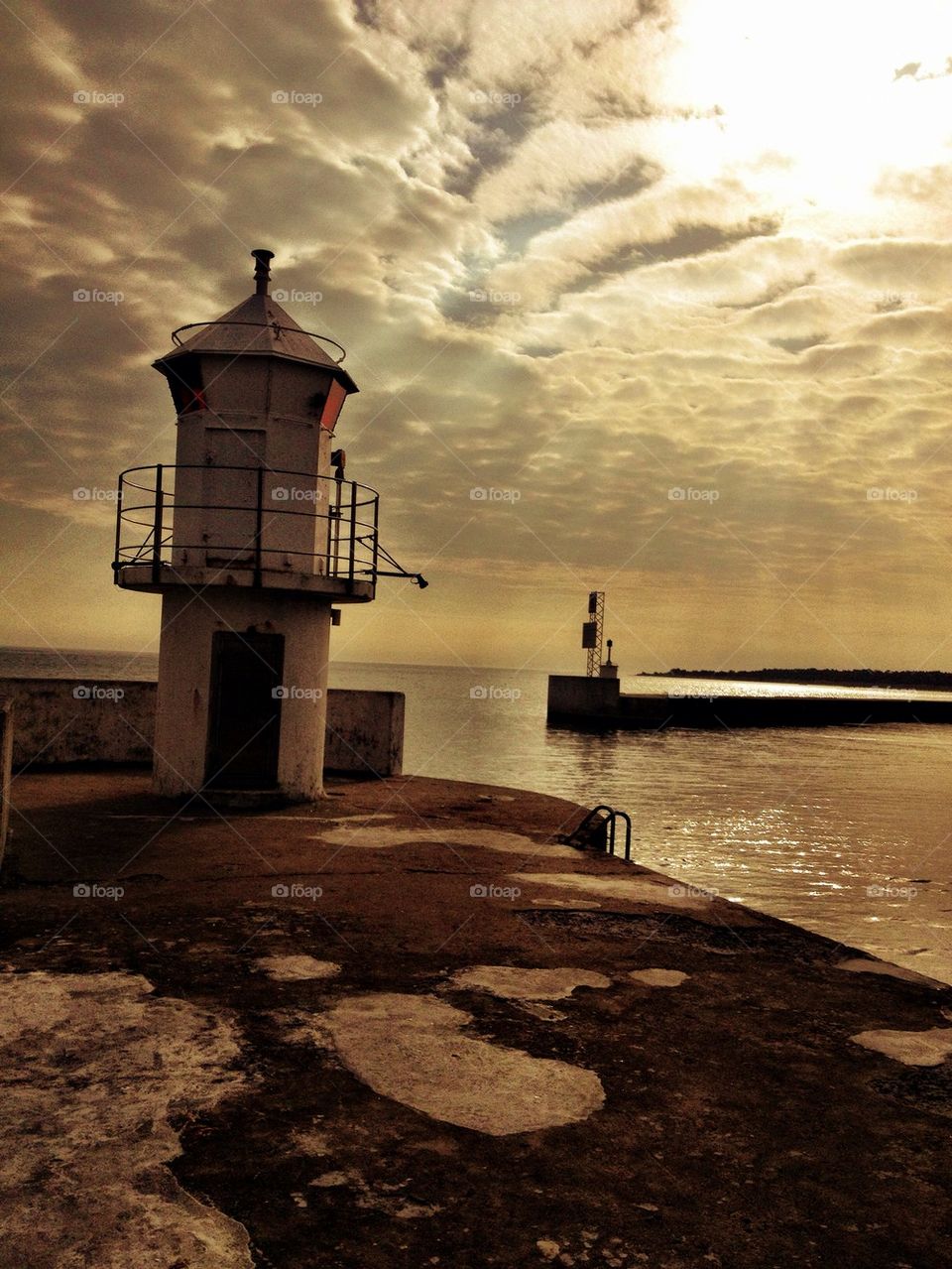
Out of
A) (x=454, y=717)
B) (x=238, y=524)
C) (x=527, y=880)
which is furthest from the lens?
(x=454, y=717)

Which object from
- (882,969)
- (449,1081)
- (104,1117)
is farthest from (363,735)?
(104,1117)

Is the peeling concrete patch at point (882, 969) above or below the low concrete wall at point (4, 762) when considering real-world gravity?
below

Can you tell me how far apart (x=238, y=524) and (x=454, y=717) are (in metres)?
71.8

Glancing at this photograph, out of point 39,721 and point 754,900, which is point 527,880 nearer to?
point 754,900

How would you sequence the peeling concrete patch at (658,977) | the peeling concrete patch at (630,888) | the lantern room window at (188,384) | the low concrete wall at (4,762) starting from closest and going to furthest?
the peeling concrete patch at (658,977) → the low concrete wall at (4,762) → the peeling concrete patch at (630,888) → the lantern room window at (188,384)

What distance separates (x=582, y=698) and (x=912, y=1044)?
57488 mm

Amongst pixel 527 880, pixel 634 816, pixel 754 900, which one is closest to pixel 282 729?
pixel 527 880

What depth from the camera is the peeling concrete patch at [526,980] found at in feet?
19.4

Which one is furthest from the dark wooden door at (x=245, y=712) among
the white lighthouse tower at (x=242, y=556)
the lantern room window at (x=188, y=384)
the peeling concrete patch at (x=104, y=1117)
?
the peeling concrete patch at (x=104, y=1117)

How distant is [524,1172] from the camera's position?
3795 mm

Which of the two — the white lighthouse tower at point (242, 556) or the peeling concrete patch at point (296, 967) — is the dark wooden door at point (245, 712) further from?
the peeling concrete patch at point (296, 967)

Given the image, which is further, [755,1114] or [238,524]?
[238,524]

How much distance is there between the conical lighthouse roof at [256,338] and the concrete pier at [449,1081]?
7.12m

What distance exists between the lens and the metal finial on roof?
13266 mm
